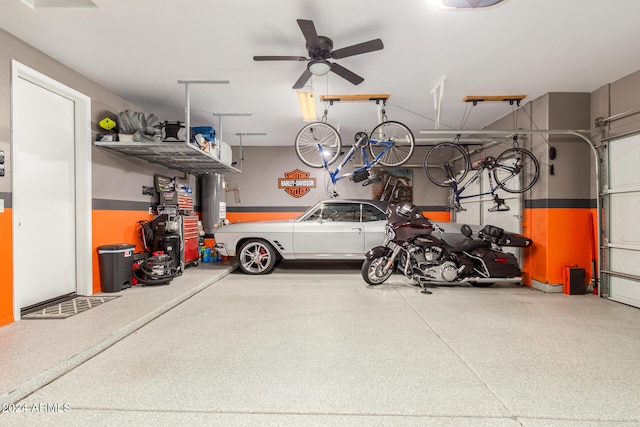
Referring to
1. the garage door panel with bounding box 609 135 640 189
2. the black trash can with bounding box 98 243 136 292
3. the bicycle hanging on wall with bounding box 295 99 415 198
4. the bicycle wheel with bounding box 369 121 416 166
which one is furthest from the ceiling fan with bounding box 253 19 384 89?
the garage door panel with bounding box 609 135 640 189

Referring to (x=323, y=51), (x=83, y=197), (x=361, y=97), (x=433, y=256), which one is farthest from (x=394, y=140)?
(x=83, y=197)

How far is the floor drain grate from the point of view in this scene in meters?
2.90

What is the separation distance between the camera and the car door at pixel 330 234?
5.16 metres

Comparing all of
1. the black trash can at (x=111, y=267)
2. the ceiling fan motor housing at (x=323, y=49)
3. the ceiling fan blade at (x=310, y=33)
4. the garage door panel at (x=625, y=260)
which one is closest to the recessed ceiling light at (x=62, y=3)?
the ceiling fan blade at (x=310, y=33)

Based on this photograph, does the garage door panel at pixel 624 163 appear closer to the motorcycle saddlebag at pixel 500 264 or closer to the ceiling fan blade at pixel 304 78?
the motorcycle saddlebag at pixel 500 264

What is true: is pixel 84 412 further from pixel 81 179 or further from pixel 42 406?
pixel 81 179

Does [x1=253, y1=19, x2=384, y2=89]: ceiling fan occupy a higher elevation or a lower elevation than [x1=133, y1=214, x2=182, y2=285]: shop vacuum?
higher

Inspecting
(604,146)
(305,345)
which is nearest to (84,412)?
(305,345)

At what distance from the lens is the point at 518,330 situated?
8.93 ft

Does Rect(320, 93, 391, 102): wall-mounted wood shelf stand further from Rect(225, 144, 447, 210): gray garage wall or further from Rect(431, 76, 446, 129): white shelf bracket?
Rect(225, 144, 447, 210): gray garage wall

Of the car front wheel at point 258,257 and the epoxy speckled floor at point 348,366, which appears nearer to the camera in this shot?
the epoxy speckled floor at point 348,366

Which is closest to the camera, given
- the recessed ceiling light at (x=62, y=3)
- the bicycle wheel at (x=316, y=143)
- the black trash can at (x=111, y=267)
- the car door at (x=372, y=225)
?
the recessed ceiling light at (x=62, y=3)

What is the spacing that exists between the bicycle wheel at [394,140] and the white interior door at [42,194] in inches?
162

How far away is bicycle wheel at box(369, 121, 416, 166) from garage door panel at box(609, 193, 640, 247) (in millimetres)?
2671
